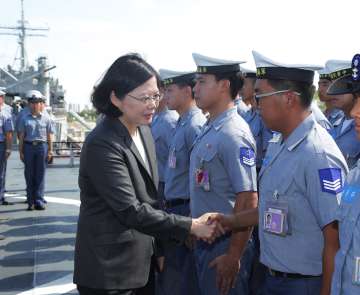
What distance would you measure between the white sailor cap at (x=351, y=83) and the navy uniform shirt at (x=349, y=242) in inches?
12.5

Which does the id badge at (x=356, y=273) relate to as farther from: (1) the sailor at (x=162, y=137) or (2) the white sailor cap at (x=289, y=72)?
(1) the sailor at (x=162, y=137)

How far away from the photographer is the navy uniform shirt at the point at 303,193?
2.03 m

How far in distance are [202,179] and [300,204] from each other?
35.7 inches

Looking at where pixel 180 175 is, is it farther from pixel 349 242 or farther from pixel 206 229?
pixel 349 242

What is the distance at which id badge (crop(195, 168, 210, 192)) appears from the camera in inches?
114

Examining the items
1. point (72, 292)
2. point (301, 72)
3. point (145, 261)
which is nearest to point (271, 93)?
point (301, 72)

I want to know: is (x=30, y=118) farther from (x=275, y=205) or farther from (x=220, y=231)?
(x=275, y=205)

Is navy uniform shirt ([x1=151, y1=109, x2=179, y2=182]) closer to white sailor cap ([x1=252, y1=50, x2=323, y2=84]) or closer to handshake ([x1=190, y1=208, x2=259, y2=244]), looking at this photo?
handshake ([x1=190, y1=208, x2=259, y2=244])

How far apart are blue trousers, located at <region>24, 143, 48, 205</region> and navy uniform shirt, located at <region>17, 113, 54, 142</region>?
15 centimetres

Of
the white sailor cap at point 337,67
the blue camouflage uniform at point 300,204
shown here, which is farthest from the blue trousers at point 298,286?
the white sailor cap at point 337,67

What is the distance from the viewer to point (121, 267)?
7.48 feet

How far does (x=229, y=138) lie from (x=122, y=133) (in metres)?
0.75

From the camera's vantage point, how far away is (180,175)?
4129 mm

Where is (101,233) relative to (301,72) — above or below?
below
